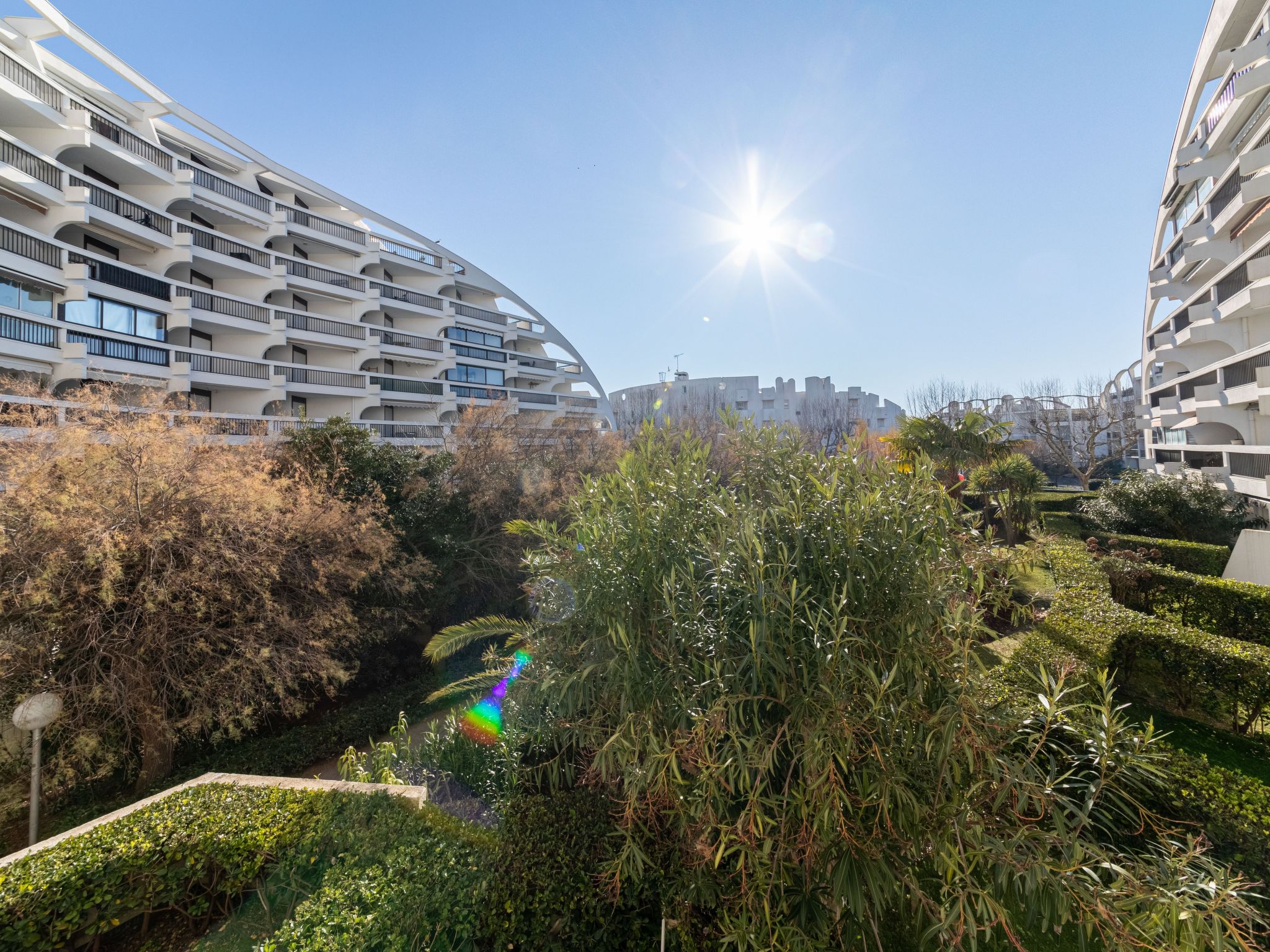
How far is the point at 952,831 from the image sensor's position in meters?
2.80

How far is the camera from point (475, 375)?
144ft

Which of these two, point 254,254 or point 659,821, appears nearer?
point 659,821

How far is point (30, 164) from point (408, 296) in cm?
2123

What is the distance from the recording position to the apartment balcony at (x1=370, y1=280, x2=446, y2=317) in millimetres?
37875

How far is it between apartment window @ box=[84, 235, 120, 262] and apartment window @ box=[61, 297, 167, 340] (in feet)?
7.48

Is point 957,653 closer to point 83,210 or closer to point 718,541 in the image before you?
point 718,541

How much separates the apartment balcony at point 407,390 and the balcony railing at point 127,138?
1379 centimetres

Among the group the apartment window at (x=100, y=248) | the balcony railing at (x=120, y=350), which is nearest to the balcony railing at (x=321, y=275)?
the apartment window at (x=100, y=248)

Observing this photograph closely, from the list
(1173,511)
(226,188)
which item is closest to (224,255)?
(226,188)

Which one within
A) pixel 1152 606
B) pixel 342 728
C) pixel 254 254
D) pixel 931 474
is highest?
pixel 254 254

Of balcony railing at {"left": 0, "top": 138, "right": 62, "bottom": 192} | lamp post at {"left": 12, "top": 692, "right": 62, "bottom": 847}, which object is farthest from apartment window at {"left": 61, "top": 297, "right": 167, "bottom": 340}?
lamp post at {"left": 12, "top": 692, "right": 62, "bottom": 847}

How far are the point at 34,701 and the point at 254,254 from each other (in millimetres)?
32559

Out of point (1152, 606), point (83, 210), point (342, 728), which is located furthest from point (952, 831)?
point (83, 210)

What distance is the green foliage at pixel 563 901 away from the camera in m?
3.55
